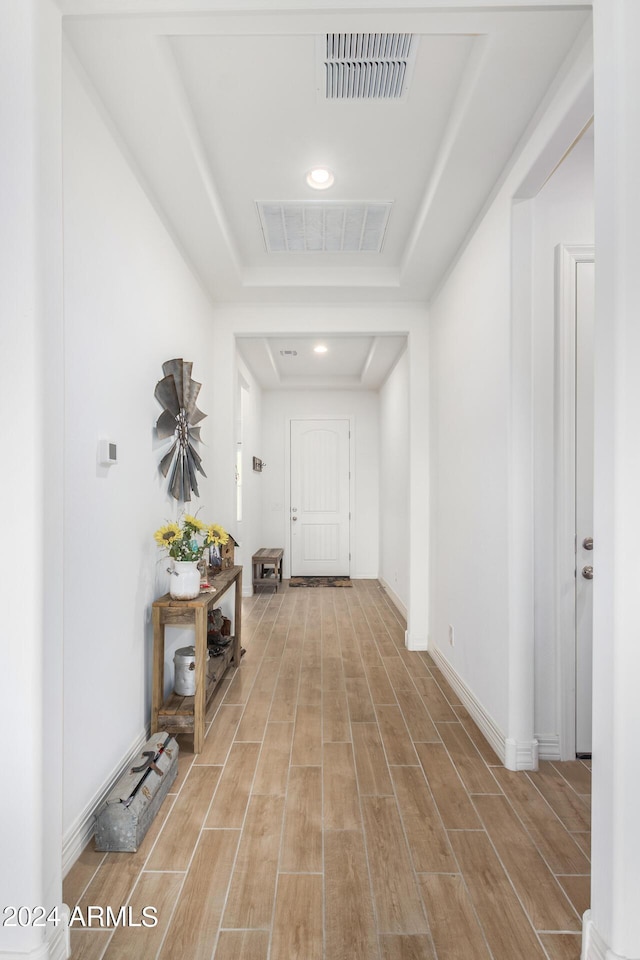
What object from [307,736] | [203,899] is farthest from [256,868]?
[307,736]

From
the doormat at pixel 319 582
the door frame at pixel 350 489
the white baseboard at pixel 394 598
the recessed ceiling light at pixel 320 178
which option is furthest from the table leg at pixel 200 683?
the door frame at pixel 350 489

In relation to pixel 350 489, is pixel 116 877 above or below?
below

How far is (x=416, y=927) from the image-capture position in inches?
57.4

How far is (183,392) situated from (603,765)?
7.86 feet

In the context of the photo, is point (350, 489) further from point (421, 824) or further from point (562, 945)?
point (562, 945)

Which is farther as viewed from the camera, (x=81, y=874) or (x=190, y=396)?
(x=190, y=396)

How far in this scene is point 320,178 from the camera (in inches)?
104

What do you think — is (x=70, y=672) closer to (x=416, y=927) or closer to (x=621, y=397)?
(x=416, y=927)

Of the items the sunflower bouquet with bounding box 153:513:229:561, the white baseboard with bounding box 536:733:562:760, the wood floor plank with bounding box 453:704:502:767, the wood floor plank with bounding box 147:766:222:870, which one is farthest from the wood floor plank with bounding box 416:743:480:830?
the sunflower bouquet with bounding box 153:513:229:561

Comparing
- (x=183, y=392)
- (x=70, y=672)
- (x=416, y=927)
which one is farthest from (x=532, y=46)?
(x=416, y=927)

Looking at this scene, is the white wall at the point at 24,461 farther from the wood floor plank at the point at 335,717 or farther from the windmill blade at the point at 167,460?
the wood floor plank at the point at 335,717

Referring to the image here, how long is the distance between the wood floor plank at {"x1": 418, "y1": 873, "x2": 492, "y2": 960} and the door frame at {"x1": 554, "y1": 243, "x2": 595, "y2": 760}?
3.43 ft

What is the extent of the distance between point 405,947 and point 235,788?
0.95m

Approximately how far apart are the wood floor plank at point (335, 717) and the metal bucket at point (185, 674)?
0.71 meters
